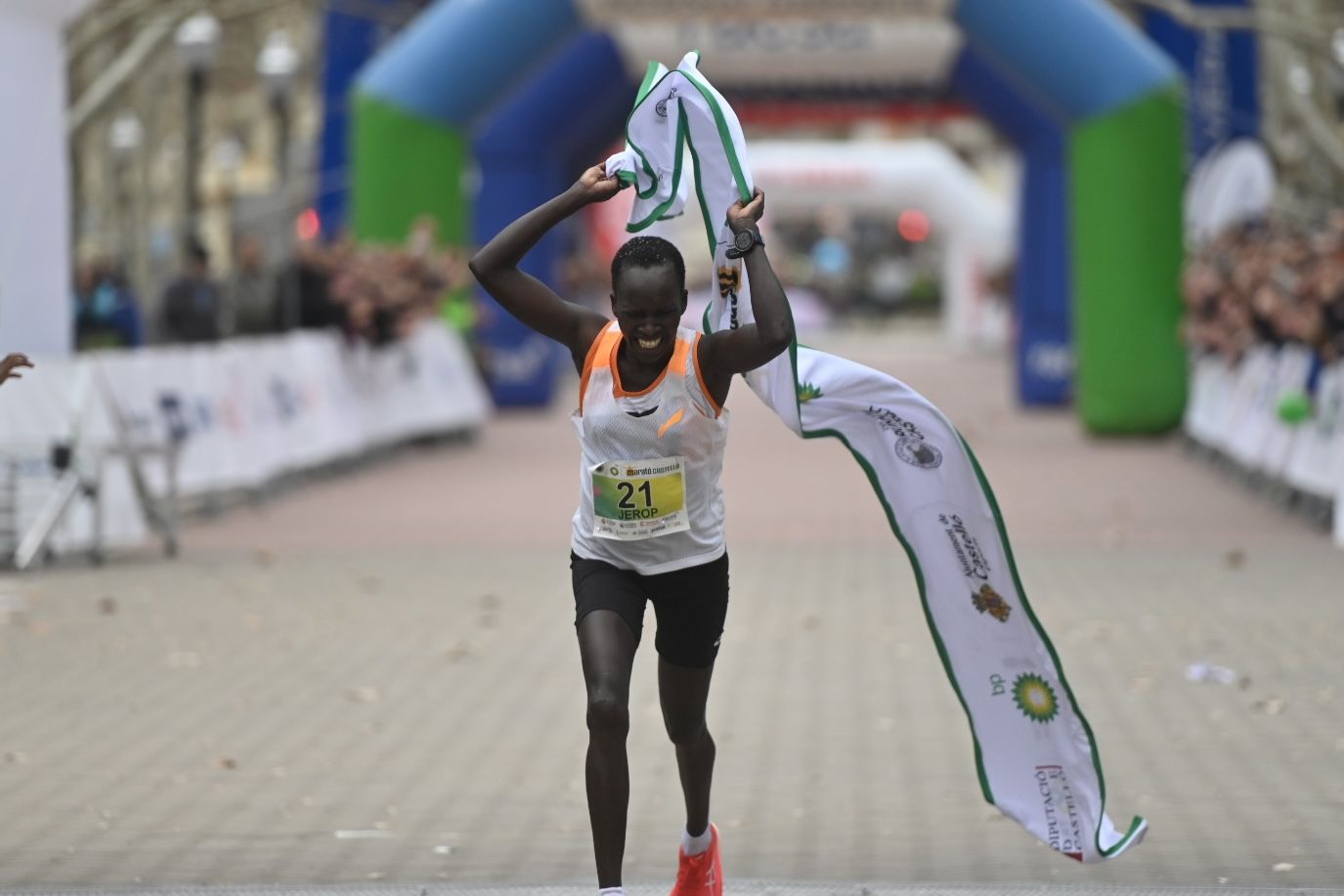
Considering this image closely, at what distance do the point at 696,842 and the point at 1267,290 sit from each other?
12.0m

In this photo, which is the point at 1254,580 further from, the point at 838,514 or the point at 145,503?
the point at 145,503

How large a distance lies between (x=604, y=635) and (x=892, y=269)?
70.5 meters

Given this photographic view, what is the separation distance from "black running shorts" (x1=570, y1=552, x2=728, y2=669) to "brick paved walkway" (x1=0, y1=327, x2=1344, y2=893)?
810mm

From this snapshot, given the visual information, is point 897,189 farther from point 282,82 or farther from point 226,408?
point 226,408

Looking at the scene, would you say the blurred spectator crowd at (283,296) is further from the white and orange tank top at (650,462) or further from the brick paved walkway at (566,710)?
the white and orange tank top at (650,462)

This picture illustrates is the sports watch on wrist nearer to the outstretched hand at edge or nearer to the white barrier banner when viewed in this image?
the outstretched hand at edge

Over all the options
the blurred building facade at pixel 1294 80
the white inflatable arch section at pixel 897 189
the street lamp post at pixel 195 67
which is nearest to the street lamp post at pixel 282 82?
the street lamp post at pixel 195 67

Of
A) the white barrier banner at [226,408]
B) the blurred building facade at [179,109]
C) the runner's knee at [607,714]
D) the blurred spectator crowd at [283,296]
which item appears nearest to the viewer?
the runner's knee at [607,714]

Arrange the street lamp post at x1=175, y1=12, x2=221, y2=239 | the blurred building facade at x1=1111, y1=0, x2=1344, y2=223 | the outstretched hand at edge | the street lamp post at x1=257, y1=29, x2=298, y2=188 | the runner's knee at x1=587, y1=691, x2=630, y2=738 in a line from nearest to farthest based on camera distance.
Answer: the runner's knee at x1=587, y1=691, x2=630, y2=738 → the outstretched hand at edge → the street lamp post at x1=175, y1=12, x2=221, y2=239 → the blurred building facade at x1=1111, y1=0, x2=1344, y2=223 → the street lamp post at x1=257, y1=29, x2=298, y2=188

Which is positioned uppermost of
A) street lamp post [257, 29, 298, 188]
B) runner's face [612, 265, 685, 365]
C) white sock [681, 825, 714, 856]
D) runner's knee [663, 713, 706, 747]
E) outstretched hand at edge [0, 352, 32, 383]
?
street lamp post [257, 29, 298, 188]

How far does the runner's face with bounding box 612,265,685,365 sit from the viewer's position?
5113 mm

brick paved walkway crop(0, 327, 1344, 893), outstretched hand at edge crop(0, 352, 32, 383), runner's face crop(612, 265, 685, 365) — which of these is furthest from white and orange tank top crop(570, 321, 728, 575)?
outstretched hand at edge crop(0, 352, 32, 383)

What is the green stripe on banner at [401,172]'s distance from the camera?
75.3ft

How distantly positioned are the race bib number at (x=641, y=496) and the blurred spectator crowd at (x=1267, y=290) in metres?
9.74
